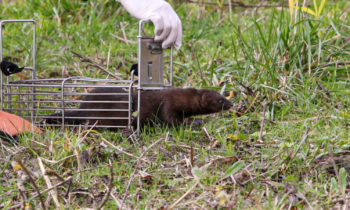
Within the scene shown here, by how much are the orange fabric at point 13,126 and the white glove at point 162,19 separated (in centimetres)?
115

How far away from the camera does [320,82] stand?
5.32 m

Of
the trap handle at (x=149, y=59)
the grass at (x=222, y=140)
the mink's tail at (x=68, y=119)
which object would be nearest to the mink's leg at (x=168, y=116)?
the grass at (x=222, y=140)

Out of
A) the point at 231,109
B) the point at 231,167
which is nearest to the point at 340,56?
the point at 231,109

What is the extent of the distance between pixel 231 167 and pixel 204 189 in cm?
23

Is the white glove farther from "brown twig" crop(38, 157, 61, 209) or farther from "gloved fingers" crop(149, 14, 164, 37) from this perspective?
"brown twig" crop(38, 157, 61, 209)

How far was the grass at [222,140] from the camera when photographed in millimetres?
3150

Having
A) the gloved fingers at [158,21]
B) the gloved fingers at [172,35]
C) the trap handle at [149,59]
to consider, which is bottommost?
the trap handle at [149,59]

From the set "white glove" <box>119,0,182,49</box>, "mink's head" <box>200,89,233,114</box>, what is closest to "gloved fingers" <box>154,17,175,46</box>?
"white glove" <box>119,0,182,49</box>

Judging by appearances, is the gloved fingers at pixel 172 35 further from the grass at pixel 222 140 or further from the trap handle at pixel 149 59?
the grass at pixel 222 140

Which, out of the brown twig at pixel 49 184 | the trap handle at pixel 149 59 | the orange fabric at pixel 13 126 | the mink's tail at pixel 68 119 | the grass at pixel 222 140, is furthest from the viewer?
the mink's tail at pixel 68 119

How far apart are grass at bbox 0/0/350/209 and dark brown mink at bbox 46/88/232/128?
0.52 ft

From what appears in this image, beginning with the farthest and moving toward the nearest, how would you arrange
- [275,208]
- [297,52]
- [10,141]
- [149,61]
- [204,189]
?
[297,52] → [149,61] → [10,141] → [204,189] → [275,208]

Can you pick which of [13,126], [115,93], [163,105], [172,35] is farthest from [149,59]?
[13,126]

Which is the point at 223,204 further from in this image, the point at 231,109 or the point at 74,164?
the point at 231,109
